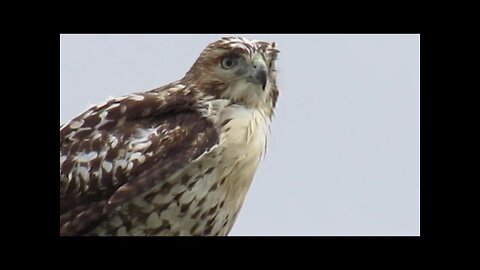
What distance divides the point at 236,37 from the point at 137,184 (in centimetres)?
151

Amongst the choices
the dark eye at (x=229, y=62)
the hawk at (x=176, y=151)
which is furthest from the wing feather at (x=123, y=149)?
the dark eye at (x=229, y=62)

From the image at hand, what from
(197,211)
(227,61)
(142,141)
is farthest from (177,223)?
(227,61)

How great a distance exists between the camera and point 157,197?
809 centimetres

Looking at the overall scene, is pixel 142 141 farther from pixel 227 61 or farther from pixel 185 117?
pixel 227 61

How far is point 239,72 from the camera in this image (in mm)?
8672

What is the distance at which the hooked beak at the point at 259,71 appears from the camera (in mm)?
8523

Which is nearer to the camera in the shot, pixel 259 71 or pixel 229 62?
pixel 259 71

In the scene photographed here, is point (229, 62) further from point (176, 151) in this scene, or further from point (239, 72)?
point (176, 151)

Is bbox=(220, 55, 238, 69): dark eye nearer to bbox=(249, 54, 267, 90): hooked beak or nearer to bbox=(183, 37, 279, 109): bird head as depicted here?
bbox=(183, 37, 279, 109): bird head

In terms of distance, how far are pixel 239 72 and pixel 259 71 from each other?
21cm

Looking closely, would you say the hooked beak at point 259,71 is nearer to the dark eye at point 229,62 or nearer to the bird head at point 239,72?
the bird head at point 239,72

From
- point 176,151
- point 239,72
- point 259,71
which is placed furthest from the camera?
point 239,72

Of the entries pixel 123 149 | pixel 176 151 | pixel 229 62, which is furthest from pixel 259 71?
pixel 123 149

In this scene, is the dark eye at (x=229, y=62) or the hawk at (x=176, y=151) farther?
the dark eye at (x=229, y=62)
